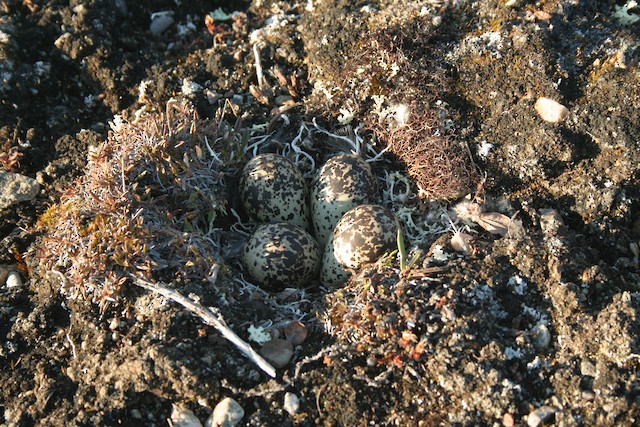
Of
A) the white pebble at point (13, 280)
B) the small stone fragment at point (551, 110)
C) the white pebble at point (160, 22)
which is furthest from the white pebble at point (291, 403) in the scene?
the white pebble at point (160, 22)

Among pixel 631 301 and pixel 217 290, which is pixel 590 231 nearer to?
pixel 631 301

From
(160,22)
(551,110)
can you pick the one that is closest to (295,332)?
A: (551,110)

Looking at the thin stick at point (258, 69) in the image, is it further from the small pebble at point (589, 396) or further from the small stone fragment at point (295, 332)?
the small pebble at point (589, 396)

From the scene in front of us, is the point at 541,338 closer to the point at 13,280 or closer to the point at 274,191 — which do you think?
the point at 274,191

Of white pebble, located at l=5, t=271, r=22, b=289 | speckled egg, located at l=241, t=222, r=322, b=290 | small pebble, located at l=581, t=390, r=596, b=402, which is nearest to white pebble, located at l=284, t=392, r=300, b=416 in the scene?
speckled egg, located at l=241, t=222, r=322, b=290

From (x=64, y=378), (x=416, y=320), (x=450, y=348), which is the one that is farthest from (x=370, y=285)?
(x=64, y=378)

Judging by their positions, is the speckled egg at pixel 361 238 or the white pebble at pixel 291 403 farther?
the speckled egg at pixel 361 238
